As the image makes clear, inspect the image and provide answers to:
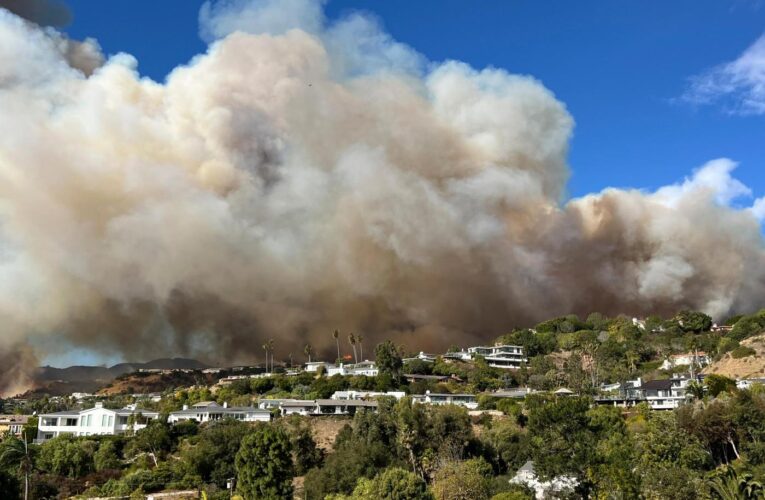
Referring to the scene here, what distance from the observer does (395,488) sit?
39500mm

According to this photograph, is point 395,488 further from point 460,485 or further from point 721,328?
point 721,328

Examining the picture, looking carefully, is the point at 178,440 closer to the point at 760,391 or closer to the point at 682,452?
the point at 682,452

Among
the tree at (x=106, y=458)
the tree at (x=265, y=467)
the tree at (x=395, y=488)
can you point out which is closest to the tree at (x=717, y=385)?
the tree at (x=395, y=488)

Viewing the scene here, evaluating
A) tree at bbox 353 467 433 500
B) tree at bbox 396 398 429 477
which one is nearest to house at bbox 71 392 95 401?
tree at bbox 396 398 429 477

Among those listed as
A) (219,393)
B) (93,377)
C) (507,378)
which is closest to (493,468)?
(507,378)

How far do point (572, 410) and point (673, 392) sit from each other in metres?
37.2

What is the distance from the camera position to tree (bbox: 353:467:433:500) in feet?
129

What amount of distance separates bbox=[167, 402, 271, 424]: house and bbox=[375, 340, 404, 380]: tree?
2256cm

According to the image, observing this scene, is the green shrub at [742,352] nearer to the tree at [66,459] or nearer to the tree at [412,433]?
the tree at [412,433]

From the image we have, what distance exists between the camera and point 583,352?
322 ft

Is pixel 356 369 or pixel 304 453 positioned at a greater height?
pixel 356 369

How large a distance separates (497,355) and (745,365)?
34.5 m

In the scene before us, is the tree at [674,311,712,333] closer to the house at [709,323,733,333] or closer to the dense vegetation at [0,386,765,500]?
the house at [709,323,733,333]

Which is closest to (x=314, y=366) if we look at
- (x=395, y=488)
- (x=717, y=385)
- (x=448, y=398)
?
(x=448, y=398)
